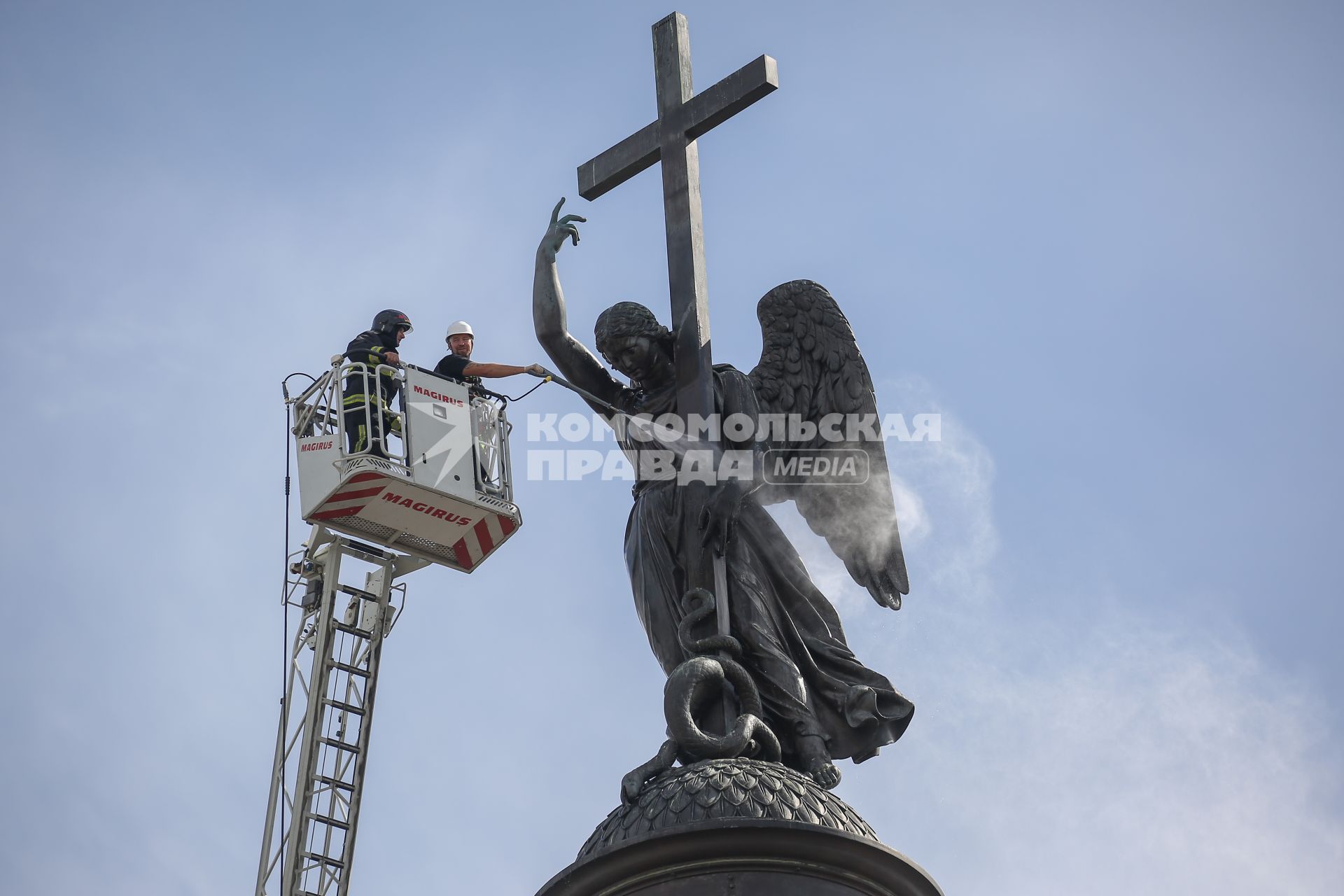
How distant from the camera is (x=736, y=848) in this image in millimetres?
7242

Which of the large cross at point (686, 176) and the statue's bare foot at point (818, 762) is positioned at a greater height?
the large cross at point (686, 176)

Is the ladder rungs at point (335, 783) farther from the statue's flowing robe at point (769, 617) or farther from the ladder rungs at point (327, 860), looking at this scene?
the statue's flowing robe at point (769, 617)

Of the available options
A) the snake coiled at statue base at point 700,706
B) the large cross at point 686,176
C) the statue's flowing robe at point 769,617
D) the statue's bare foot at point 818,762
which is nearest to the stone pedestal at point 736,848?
the snake coiled at statue base at point 700,706

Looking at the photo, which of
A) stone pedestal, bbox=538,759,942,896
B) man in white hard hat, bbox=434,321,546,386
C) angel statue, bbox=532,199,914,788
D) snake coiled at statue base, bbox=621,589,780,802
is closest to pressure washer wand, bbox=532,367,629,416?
angel statue, bbox=532,199,914,788

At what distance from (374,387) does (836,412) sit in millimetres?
15060

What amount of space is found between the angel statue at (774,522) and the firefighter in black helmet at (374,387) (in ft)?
45.8

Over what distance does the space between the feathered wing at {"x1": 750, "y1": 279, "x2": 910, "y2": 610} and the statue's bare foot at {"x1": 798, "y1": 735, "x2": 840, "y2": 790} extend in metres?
1.04

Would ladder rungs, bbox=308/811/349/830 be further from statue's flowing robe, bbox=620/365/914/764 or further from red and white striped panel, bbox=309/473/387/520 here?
statue's flowing robe, bbox=620/365/914/764

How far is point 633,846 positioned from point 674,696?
74 centimetres

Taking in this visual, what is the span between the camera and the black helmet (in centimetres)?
2284

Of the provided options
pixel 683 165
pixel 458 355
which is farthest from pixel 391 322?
pixel 683 165

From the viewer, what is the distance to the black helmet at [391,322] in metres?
22.8

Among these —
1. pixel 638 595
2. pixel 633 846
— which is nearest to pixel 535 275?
pixel 638 595

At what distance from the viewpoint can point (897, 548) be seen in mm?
9008
